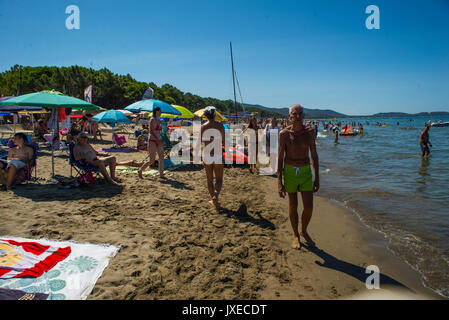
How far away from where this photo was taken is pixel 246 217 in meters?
4.35

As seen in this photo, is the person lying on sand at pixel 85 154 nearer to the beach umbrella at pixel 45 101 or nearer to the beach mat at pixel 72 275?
the beach umbrella at pixel 45 101

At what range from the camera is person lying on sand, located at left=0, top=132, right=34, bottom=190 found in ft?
16.9

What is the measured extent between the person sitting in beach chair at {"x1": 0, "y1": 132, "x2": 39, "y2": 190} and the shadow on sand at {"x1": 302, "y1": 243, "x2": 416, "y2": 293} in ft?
19.5

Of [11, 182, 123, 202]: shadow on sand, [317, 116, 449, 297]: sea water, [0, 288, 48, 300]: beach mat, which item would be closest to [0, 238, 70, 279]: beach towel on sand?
[0, 288, 48, 300]: beach mat

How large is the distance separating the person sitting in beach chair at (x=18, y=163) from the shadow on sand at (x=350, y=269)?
5.96 m

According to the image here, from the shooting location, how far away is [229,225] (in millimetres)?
3951

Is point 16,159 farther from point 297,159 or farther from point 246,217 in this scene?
point 297,159

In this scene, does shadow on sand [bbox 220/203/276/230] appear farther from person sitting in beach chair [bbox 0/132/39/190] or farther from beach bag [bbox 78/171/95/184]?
person sitting in beach chair [bbox 0/132/39/190]

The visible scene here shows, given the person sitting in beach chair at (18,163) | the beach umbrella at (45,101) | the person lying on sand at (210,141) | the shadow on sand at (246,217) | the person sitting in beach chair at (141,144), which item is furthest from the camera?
the person sitting in beach chair at (141,144)

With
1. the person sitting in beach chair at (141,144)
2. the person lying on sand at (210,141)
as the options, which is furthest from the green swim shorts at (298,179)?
the person sitting in beach chair at (141,144)

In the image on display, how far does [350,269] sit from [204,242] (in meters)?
1.85

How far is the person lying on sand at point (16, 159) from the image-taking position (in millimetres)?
→ 5145

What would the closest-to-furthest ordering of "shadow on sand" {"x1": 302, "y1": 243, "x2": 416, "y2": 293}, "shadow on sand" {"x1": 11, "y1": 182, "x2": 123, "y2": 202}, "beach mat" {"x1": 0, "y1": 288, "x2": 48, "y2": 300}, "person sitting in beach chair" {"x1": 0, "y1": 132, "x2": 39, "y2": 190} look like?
"beach mat" {"x1": 0, "y1": 288, "x2": 48, "y2": 300}
"shadow on sand" {"x1": 302, "y1": 243, "x2": 416, "y2": 293}
"shadow on sand" {"x1": 11, "y1": 182, "x2": 123, "y2": 202}
"person sitting in beach chair" {"x1": 0, "y1": 132, "x2": 39, "y2": 190}
